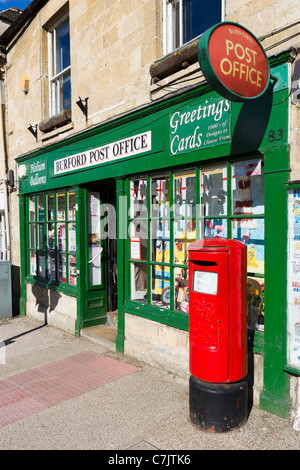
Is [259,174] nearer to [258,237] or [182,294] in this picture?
[258,237]

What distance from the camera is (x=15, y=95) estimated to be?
927 centimetres

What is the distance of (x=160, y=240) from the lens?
17.9 ft

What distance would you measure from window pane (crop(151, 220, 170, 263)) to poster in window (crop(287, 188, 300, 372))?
1985 mm

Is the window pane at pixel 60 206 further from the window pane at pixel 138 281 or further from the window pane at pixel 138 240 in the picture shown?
the window pane at pixel 138 281

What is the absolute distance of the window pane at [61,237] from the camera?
7852 mm

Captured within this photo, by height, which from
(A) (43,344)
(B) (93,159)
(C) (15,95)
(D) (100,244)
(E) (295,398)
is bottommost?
(A) (43,344)

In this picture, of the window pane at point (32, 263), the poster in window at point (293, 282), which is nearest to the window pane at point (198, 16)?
the poster in window at point (293, 282)

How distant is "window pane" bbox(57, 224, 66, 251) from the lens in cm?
785

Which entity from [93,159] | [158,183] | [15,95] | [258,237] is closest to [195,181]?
[158,183]

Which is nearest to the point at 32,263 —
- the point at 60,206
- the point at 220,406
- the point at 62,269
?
the point at 62,269

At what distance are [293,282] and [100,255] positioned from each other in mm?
4352

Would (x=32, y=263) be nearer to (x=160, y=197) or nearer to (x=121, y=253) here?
(x=121, y=253)
